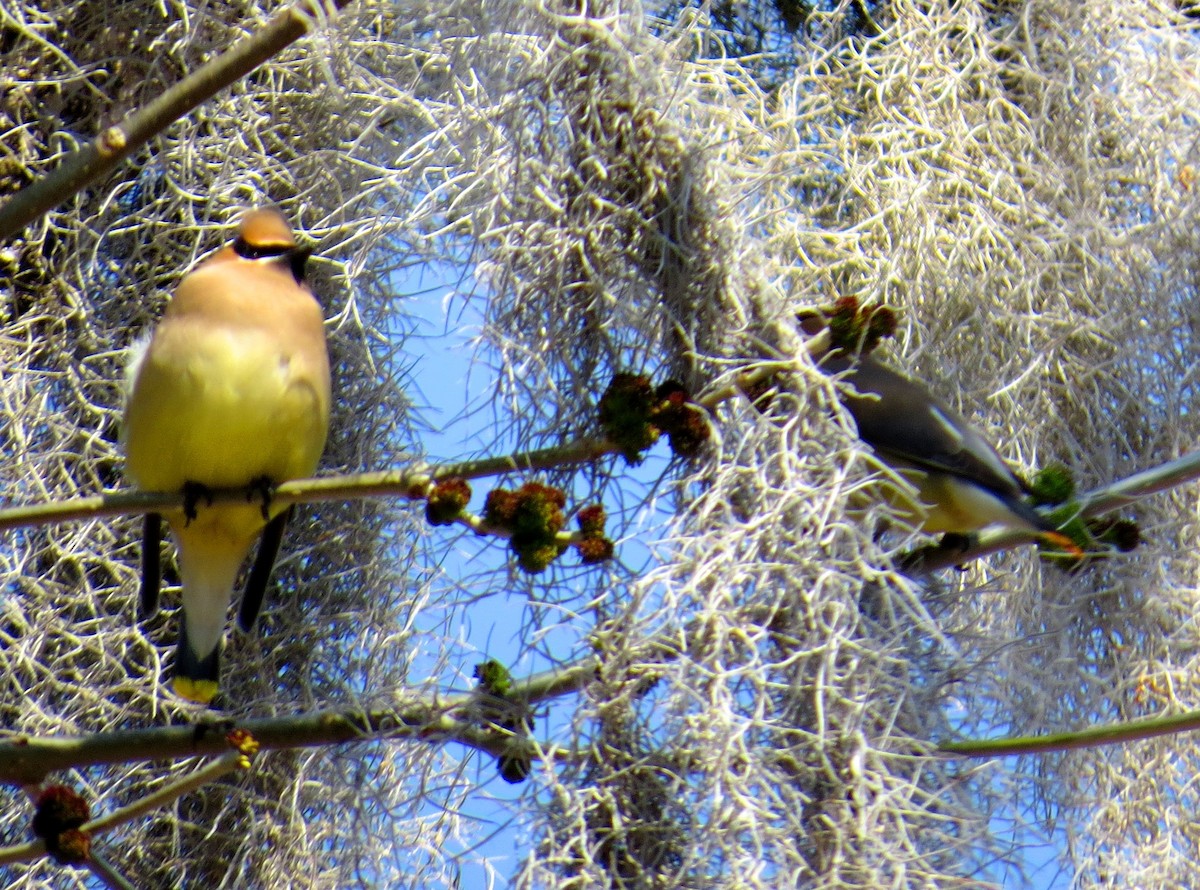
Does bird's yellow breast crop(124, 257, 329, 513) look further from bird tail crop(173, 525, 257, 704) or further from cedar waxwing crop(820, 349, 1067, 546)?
cedar waxwing crop(820, 349, 1067, 546)

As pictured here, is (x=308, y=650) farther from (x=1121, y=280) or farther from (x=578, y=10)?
(x=1121, y=280)

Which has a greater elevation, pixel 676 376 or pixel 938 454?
pixel 676 376

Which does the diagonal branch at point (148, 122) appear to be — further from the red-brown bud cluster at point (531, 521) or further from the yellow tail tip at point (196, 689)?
the yellow tail tip at point (196, 689)

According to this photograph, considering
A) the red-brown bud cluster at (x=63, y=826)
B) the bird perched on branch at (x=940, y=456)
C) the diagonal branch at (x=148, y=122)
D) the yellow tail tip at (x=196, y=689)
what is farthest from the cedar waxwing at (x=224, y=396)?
the bird perched on branch at (x=940, y=456)

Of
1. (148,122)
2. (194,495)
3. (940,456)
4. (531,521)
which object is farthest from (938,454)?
(148,122)

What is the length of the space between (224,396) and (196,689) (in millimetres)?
319

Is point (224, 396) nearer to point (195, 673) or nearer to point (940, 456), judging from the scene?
point (195, 673)

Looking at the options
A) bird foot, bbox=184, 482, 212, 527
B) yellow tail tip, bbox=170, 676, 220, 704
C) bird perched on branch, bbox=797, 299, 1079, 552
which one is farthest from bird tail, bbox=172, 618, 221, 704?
bird perched on branch, bbox=797, 299, 1079, 552

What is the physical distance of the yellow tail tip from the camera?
1.90 metres

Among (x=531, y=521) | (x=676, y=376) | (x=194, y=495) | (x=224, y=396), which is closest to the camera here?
(x=531, y=521)

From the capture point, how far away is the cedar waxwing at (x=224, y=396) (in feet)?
6.21

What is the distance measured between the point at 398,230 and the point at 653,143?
50 cm

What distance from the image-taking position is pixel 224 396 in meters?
1.92

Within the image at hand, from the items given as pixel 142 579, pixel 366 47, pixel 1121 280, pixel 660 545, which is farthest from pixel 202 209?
pixel 1121 280
